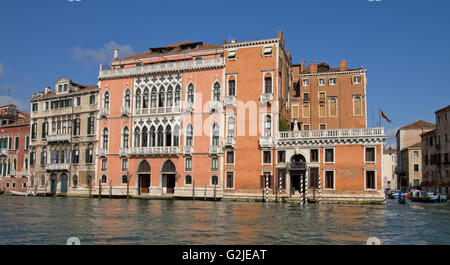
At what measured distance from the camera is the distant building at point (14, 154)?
44.6m

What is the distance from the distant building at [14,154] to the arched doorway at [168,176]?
665 inches

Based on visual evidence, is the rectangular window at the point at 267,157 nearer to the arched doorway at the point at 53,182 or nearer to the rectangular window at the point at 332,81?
the rectangular window at the point at 332,81

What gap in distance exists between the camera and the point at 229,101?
34.4m

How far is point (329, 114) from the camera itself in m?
37.9

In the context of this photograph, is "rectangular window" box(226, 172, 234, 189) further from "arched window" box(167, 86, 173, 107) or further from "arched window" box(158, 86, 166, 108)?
"arched window" box(158, 86, 166, 108)

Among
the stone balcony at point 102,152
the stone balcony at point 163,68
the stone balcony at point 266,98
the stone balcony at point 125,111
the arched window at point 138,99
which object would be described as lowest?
the stone balcony at point 102,152

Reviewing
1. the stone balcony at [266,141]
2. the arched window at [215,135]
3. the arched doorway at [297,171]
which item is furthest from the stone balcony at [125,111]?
the arched doorway at [297,171]

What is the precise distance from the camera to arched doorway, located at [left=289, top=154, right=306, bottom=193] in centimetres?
3145

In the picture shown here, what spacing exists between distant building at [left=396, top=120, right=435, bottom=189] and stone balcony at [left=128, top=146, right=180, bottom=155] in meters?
34.4

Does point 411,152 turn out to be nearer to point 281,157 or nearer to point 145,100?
point 281,157

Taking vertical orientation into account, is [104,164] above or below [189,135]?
below

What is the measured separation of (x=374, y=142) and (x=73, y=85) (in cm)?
2910

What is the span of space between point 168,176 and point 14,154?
65.6ft

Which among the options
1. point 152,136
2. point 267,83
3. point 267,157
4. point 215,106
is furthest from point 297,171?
point 152,136
